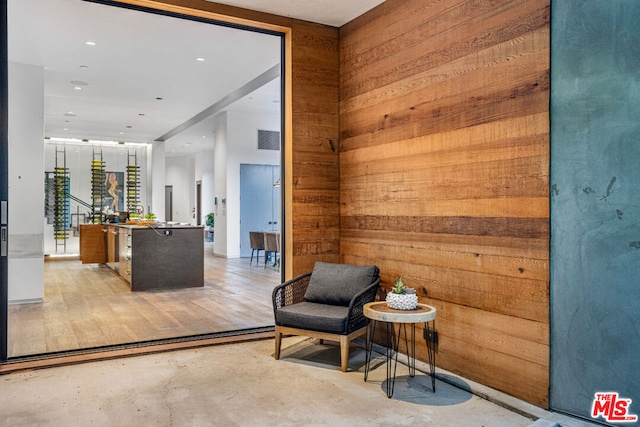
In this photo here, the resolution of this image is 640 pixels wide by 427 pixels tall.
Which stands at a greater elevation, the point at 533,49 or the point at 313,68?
the point at 313,68

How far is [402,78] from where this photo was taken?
13.3 ft

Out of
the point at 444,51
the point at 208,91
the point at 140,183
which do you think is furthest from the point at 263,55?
the point at 140,183

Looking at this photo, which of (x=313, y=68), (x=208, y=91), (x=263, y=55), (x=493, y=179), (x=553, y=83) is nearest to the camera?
(x=553, y=83)

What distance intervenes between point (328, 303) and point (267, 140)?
8.03m

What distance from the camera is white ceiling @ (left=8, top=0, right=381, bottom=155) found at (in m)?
4.78

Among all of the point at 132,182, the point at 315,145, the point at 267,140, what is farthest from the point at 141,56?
the point at 132,182

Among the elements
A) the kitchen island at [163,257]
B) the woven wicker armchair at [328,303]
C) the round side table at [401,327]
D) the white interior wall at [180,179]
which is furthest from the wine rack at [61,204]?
the round side table at [401,327]

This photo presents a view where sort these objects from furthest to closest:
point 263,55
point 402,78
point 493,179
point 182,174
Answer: point 182,174
point 263,55
point 402,78
point 493,179

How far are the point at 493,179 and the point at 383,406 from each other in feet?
5.37

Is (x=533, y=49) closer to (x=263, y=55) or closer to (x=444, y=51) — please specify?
(x=444, y=51)

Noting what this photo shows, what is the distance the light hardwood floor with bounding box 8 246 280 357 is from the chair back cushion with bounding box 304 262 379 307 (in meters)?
1.15

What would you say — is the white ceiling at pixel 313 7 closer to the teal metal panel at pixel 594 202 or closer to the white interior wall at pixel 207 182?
the teal metal panel at pixel 594 202

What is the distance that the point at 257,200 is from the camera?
1162cm

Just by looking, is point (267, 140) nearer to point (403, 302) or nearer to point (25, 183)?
point (25, 183)
